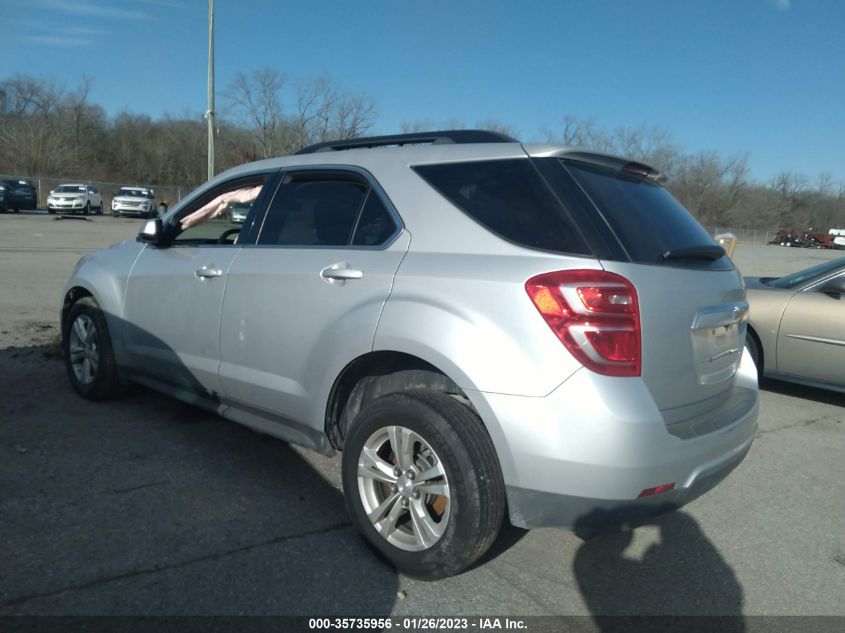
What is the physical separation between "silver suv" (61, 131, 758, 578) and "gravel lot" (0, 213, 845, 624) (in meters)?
0.32

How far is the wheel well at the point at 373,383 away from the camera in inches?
115

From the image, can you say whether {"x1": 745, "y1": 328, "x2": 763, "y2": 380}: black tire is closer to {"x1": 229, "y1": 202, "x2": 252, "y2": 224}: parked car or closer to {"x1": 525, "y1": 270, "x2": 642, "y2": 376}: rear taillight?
{"x1": 525, "y1": 270, "x2": 642, "y2": 376}: rear taillight

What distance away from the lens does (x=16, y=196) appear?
33906 millimetres

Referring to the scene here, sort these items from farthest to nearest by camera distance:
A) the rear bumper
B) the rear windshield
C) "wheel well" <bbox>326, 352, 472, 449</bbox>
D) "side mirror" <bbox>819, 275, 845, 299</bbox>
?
1. "side mirror" <bbox>819, 275, 845, 299</bbox>
2. "wheel well" <bbox>326, 352, 472, 449</bbox>
3. the rear windshield
4. the rear bumper

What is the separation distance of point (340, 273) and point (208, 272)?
3.66ft

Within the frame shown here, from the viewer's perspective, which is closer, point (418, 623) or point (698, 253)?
point (418, 623)

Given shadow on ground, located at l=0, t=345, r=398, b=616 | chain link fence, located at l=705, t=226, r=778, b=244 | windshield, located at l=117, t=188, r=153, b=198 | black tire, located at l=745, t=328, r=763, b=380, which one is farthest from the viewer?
chain link fence, located at l=705, t=226, r=778, b=244

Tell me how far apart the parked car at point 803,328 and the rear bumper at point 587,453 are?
3.88 meters

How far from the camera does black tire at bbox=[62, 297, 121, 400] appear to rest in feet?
15.6

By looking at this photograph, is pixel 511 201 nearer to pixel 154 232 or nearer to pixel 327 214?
pixel 327 214

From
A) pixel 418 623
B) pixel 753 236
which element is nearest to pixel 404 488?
pixel 418 623

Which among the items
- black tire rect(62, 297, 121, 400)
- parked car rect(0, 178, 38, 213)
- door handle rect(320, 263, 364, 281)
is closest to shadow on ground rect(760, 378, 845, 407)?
door handle rect(320, 263, 364, 281)

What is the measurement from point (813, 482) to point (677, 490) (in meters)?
2.25

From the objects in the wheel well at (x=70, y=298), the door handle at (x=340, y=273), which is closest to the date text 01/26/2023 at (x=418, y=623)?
the door handle at (x=340, y=273)
